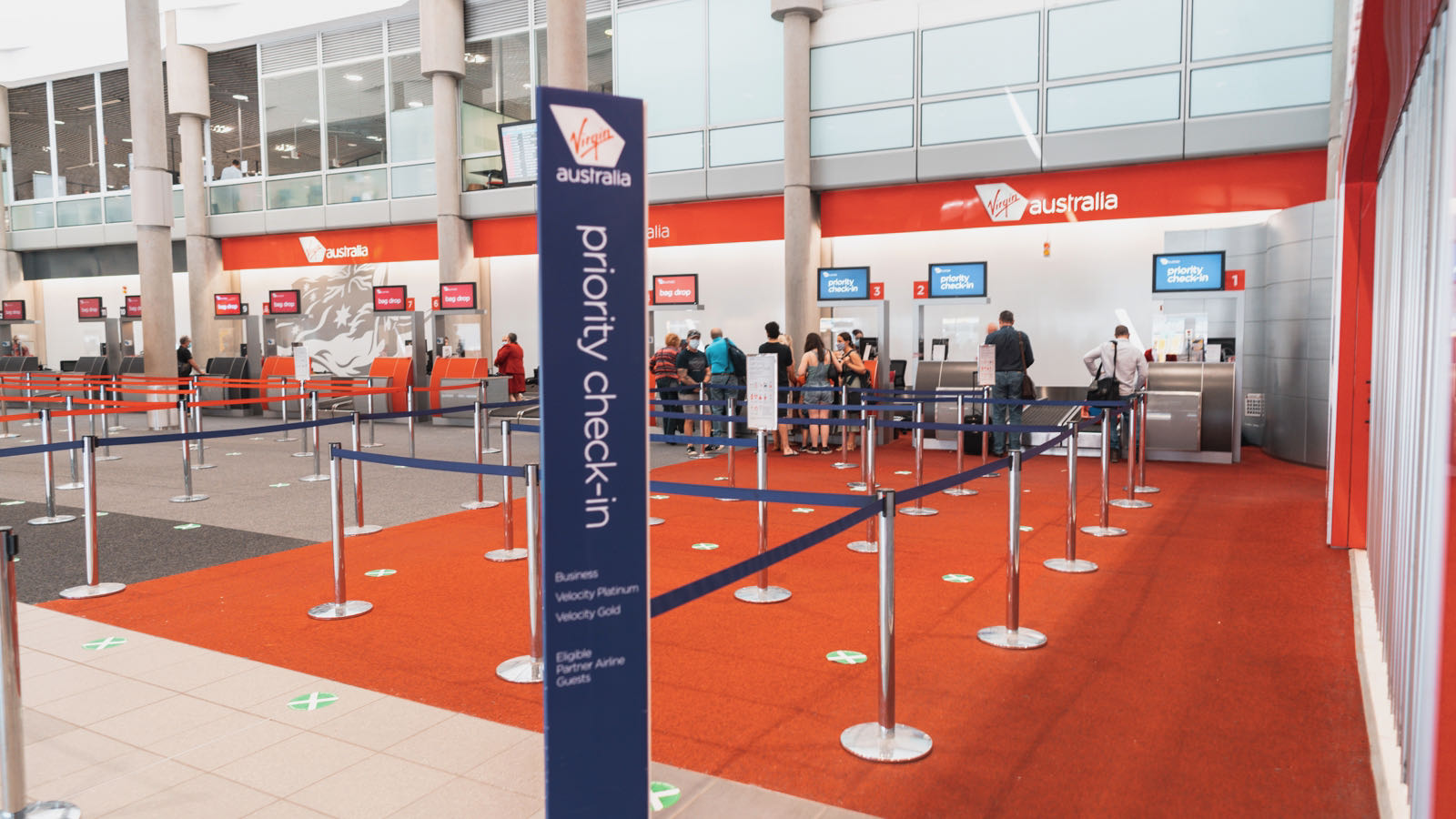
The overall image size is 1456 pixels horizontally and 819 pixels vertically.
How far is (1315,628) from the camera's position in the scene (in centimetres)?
491

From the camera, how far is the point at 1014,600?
4758 millimetres

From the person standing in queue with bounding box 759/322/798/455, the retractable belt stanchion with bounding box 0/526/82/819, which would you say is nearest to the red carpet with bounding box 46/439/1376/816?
the retractable belt stanchion with bounding box 0/526/82/819

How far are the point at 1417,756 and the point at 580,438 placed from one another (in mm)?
2362

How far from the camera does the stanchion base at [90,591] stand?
18.2 feet

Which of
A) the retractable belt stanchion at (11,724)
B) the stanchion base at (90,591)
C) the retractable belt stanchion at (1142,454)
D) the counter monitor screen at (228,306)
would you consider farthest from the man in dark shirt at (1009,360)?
the counter monitor screen at (228,306)

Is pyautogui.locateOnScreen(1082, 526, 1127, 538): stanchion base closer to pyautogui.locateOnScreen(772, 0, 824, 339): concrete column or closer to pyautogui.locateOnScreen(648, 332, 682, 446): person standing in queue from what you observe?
pyautogui.locateOnScreen(648, 332, 682, 446): person standing in queue

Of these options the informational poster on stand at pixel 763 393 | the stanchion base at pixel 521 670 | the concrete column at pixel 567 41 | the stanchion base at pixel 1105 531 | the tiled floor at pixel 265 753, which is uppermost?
the concrete column at pixel 567 41

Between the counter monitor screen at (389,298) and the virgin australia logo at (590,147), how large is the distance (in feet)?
55.4

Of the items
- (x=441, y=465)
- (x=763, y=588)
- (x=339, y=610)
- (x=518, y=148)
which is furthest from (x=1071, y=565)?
(x=518, y=148)

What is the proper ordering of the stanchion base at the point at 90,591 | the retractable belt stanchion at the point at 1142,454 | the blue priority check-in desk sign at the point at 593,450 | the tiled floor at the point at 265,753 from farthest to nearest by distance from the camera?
1. the retractable belt stanchion at the point at 1142,454
2. the stanchion base at the point at 90,591
3. the tiled floor at the point at 265,753
4. the blue priority check-in desk sign at the point at 593,450

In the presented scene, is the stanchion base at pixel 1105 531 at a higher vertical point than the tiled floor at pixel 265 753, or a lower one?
higher

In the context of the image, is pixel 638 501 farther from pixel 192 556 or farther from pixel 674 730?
pixel 192 556

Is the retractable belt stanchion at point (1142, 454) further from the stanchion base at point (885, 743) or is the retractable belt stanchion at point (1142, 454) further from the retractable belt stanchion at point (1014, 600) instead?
the stanchion base at point (885, 743)

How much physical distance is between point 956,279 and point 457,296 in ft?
31.2
